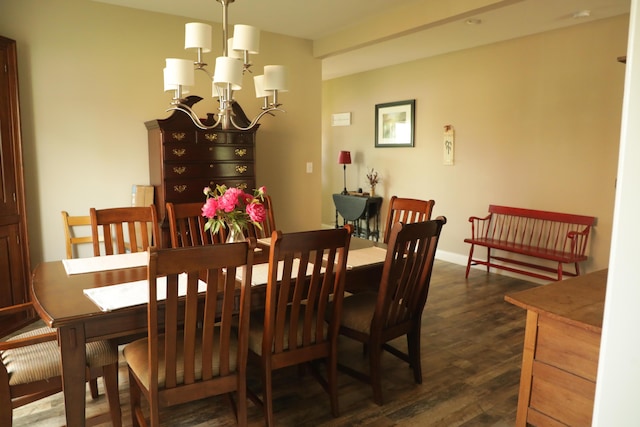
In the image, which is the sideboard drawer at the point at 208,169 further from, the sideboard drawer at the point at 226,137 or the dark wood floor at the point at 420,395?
the dark wood floor at the point at 420,395

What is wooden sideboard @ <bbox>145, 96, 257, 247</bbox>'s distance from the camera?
11.6ft

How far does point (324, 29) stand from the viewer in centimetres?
431

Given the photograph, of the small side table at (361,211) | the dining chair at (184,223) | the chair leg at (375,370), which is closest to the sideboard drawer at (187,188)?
the dining chair at (184,223)

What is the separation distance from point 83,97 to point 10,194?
0.95 meters

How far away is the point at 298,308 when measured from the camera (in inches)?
77.2

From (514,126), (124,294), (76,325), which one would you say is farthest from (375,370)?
(514,126)

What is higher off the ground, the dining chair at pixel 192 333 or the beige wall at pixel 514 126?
the beige wall at pixel 514 126

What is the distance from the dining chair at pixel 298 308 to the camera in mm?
1843

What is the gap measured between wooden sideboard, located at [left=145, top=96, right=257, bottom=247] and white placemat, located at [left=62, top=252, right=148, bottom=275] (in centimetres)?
108

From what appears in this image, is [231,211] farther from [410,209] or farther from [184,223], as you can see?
[410,209]

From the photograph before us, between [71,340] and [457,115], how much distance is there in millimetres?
4654

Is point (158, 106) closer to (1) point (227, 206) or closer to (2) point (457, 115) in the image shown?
(1) point (227, 206)

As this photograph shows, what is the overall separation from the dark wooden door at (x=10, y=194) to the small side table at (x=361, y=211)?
4017 millimetres

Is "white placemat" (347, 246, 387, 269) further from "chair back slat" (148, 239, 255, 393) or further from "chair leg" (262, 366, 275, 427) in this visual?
"chair back slat" (148, 239, 255, 393)
